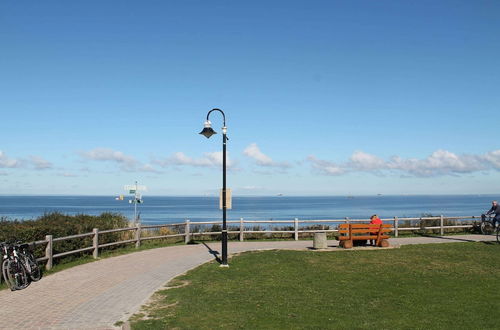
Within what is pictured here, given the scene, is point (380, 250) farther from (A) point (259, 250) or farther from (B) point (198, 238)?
(B) point (198, 238)

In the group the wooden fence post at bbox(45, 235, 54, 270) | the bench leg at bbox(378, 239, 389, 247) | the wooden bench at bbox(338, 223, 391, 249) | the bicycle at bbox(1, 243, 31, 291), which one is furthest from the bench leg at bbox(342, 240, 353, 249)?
the bicycle at bbox(1, 243, 31, 291)

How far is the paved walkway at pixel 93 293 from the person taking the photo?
8922mm

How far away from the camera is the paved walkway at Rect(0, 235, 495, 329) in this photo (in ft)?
29.3

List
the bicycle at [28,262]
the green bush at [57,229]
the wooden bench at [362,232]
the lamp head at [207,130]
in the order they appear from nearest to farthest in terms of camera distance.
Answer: the bicycle at [28,262] < the green bush at [57,229] < the lamp head at [207,130] < the wooden bench at [362,232]

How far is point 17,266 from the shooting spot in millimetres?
11883

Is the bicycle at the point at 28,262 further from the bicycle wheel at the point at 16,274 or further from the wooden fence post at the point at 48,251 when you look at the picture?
the wooden fence post at the point at 48,251

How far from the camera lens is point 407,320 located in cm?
872

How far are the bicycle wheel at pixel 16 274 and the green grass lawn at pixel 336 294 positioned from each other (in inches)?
151

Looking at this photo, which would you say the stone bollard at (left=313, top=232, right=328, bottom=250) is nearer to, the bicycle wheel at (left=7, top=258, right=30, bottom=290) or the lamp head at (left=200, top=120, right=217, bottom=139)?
the lamp head at (left=200, top=120, right=217, bottom=139)

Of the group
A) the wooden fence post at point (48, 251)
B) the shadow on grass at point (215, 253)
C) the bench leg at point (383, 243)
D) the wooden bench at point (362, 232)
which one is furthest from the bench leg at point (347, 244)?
the wooden fence post at point (48, 251)

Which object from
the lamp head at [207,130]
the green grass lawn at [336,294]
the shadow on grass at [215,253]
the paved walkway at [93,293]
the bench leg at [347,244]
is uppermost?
the lamp head at [207,130]

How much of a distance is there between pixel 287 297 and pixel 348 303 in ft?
4.80

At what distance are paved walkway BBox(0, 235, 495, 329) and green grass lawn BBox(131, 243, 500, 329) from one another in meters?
0.69

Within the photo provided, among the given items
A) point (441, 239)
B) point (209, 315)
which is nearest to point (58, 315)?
point (209, 315)
